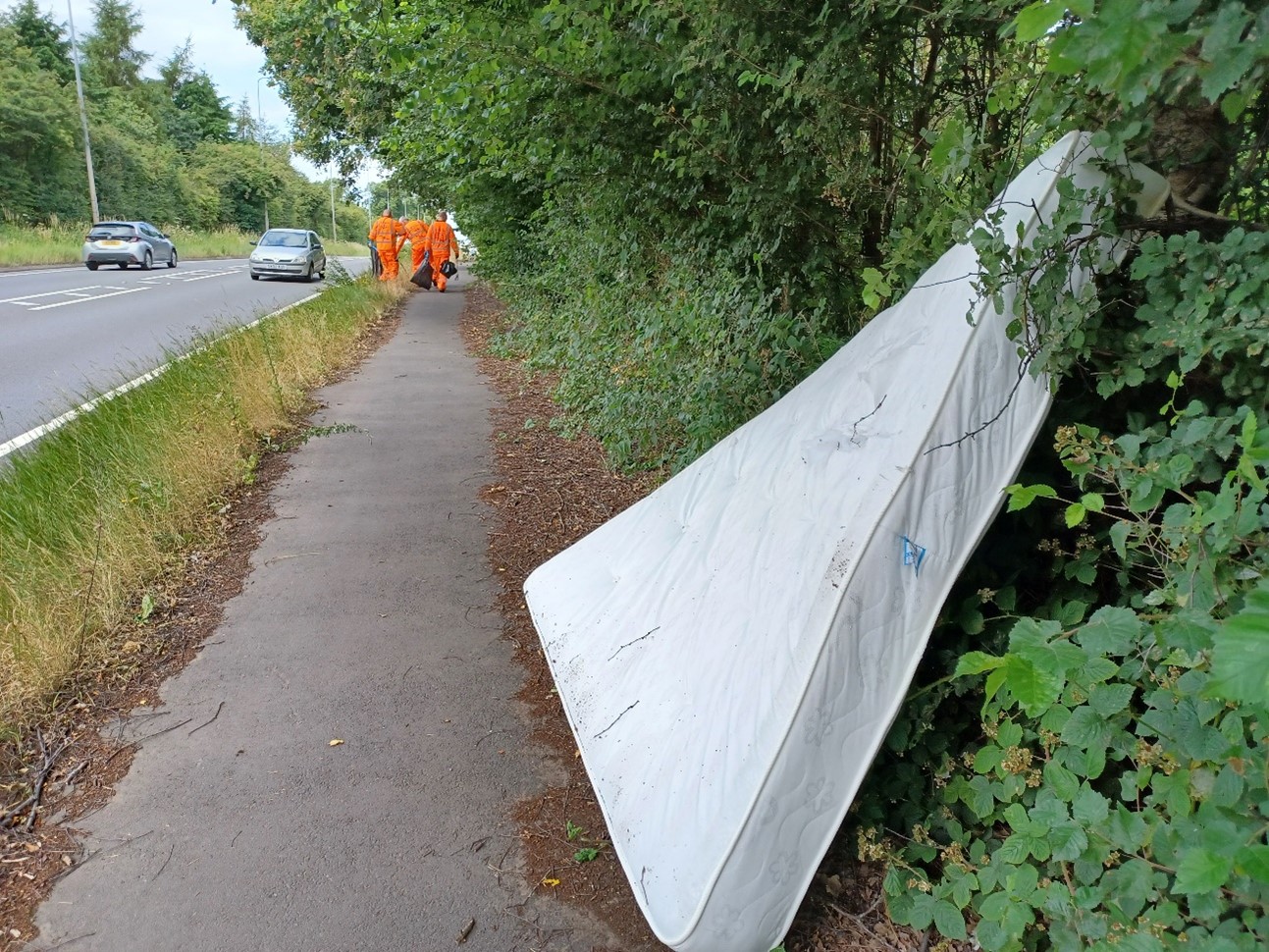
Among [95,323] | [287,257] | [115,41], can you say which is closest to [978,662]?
[95,323]

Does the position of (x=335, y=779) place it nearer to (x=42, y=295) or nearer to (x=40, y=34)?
(x=42, y=295)

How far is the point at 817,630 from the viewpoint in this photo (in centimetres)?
214

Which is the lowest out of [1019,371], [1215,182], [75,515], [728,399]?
[75,515]

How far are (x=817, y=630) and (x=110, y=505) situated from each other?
387cm

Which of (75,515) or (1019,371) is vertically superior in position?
(1019,371)

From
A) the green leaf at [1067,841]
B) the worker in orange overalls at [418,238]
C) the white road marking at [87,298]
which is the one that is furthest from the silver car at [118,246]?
the green leaf at [1067,841]

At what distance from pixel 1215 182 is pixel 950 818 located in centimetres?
176

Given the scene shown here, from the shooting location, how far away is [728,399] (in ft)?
15.8

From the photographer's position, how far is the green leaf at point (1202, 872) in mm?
1357

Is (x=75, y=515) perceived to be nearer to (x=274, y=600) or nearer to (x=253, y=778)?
(x=274, y=600)

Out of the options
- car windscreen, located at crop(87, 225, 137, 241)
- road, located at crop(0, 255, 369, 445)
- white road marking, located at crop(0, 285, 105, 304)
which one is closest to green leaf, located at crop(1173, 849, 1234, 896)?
road, located at crop(0, 255, 369, 445)

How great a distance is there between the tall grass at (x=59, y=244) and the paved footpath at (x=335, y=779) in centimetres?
2749

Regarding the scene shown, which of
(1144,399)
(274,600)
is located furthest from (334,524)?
(1144,399)

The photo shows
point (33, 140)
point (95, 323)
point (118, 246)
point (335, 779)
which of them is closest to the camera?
point (335, 779)
